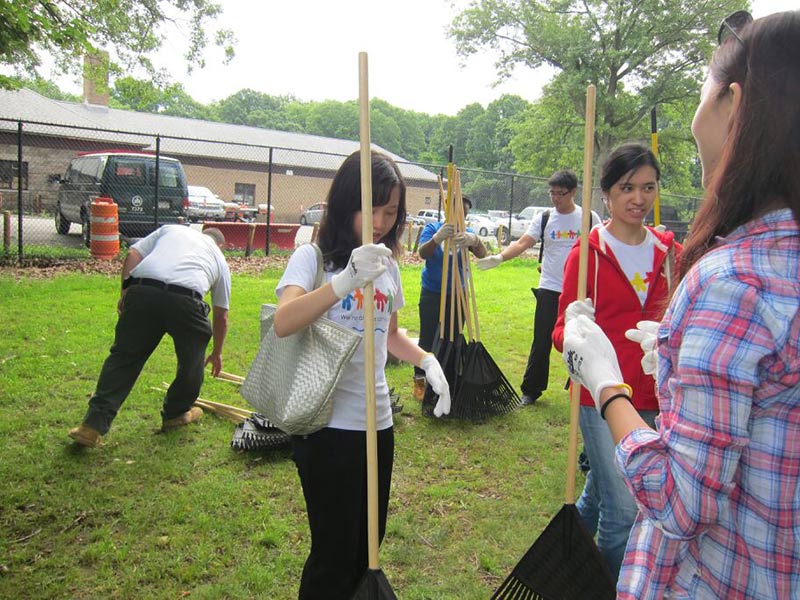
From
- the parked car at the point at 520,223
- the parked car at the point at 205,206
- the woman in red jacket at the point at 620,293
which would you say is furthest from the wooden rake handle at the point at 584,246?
the parked car at the point at 520,223

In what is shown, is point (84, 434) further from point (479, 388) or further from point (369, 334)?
point (369, 334)

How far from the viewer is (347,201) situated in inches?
82.6

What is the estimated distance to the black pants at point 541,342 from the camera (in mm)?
5176

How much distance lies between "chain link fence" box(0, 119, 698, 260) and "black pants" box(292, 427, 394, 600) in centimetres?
379

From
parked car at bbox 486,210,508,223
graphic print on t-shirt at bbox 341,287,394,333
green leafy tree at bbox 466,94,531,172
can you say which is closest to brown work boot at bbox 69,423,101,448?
graphic print on t-shirt at bbox 341,287,394,333

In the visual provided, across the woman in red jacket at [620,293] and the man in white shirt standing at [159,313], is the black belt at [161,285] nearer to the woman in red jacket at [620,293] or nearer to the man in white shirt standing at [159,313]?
the man in white shirt standing at [159,313]

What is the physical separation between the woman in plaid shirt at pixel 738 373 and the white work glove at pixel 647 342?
0.45 m

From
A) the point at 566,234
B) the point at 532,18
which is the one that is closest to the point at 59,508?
the point at 566,234

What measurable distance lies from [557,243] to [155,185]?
9.12m

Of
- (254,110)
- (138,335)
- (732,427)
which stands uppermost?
(254,110)

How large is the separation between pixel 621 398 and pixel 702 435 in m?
0.34

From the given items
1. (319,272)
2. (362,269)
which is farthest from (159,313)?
(362,269)

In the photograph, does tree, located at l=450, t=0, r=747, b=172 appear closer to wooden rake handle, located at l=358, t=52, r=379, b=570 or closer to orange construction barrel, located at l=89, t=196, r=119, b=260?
orange construction barrel, located at l=89, t=196, r=119, b=260

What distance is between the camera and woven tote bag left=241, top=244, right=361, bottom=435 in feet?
6.22
